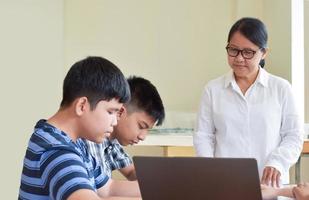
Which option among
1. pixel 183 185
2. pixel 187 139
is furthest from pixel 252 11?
pixel 183 185

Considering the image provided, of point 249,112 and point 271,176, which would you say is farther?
point 249,112

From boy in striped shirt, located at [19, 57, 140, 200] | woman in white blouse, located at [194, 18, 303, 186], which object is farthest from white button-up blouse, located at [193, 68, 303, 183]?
boy in striped shirt, located at [19, 57, 140, 200]

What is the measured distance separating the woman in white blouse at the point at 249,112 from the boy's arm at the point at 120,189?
0.55 m

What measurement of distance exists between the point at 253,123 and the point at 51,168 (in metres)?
1.21

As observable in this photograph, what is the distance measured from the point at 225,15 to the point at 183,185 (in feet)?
9.74

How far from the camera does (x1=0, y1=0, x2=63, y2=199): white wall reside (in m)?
3.21

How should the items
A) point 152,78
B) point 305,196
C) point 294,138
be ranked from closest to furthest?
point 305,196, point 294,138, point 152,78

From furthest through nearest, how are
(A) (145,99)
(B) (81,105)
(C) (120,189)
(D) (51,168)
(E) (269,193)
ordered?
(A) (145,99) → (C) (120,189) → (E) (269,193) → (B) (81,105) → (D) (51,168)

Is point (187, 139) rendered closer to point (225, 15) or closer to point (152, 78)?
point (152, 78)

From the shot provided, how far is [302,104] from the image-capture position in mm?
3500

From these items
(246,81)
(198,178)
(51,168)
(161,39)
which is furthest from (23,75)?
(198,178)

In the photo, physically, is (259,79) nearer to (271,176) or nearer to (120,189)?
(271,176)

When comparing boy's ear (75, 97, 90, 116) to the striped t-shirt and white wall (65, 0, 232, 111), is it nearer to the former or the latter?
the striped t-shirt

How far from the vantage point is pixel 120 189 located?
59.1 inches
